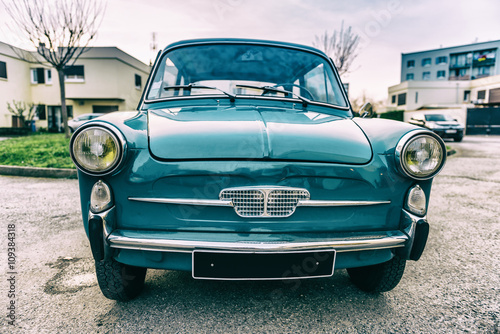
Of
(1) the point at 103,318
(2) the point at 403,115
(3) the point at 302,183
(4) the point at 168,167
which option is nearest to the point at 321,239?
(3) the point at 302,183

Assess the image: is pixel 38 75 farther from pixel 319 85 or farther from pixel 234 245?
pixel 234 245

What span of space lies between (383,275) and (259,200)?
2.91 ft

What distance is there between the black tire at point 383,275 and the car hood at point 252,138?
620mm

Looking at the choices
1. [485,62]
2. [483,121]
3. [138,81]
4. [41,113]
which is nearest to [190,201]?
[41,113]

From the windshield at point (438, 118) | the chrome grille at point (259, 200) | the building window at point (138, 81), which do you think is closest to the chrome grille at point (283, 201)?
the chrome grille at point (259, 200)

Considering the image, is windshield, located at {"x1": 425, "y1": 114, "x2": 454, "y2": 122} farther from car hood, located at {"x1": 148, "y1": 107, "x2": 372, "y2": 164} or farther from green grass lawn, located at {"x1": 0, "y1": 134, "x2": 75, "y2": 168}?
car hood, located at {"x1": 148, "y1": 107, "x2": 372, "y2": 164}

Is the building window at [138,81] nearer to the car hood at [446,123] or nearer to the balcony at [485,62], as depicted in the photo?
the car hood at [446,123]

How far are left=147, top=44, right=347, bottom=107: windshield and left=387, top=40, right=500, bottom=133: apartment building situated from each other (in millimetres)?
26744

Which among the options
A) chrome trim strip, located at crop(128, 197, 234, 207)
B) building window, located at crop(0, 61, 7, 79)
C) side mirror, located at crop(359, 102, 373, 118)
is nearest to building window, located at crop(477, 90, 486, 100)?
side mirror, located at crop(359, 102, 373, 118)

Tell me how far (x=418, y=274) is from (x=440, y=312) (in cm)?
50

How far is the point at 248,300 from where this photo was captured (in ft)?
6.35

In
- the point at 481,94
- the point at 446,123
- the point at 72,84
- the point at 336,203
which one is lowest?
the point at 336,203

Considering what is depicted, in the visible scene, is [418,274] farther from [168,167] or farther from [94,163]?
[94,163]

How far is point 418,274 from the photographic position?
7.70ft
